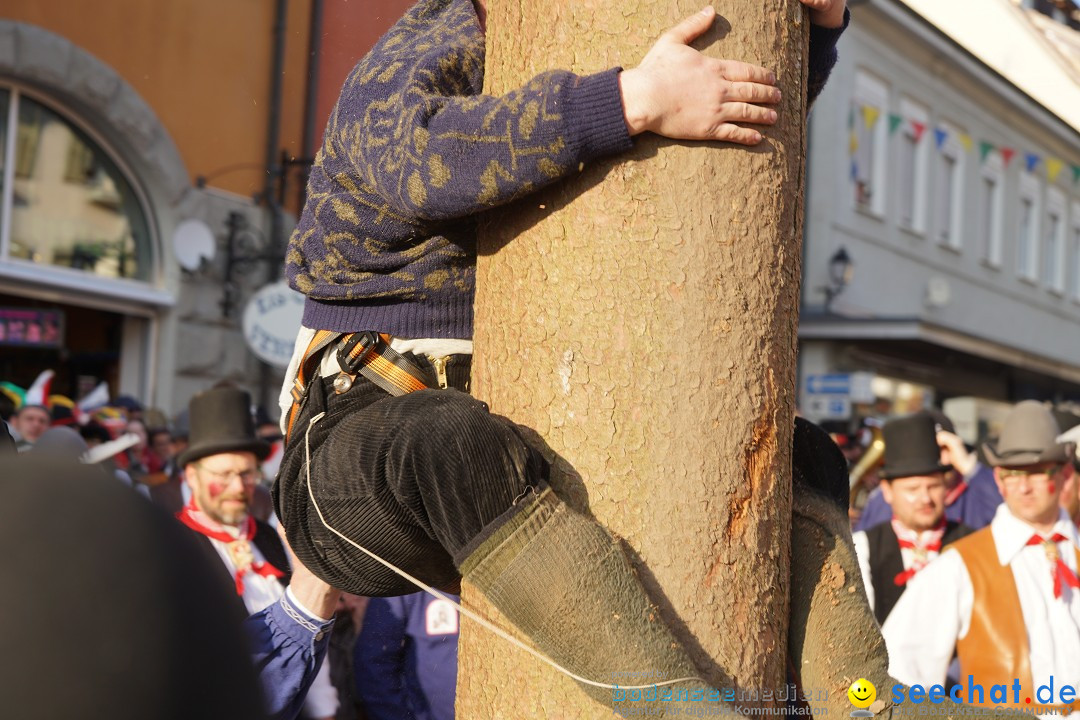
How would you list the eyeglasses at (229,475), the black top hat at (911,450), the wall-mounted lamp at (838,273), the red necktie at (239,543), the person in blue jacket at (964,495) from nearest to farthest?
the red necktie at (239,543) → the eyeglasses at (229,475) → the black top hat at (911,450) → the person in blue jacket at (964,495) → the wall-mounted lamp at (838,273)

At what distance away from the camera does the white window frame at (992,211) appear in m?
26.2

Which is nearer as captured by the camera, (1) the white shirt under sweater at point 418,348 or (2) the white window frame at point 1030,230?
(1) the white shirt under sweater at point 418,348

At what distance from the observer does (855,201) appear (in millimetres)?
21516

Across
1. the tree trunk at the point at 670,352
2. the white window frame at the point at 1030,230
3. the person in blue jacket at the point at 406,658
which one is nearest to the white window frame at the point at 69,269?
Result: the person in blue jacket at the point at 406,658

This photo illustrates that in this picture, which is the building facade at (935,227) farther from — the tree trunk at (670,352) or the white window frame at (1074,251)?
the tree trunk at (670,352)

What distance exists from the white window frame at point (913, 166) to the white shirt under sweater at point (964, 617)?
18046 millimetres

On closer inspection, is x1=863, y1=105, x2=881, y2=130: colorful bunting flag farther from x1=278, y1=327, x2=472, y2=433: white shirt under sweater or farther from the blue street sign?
x1=278, y1=327, x2=472, y2=433: white shirt under sweater

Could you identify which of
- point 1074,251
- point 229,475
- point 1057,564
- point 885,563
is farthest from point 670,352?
point 1074,251

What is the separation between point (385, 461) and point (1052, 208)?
29.8m

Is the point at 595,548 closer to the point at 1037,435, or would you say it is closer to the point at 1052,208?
the point at 1037,435

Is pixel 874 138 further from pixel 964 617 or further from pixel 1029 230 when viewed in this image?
pixel 964 617

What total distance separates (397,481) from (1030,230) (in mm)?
28516

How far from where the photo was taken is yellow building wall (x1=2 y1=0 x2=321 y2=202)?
39.9ft

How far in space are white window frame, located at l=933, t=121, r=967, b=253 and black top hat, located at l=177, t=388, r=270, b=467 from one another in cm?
1994
